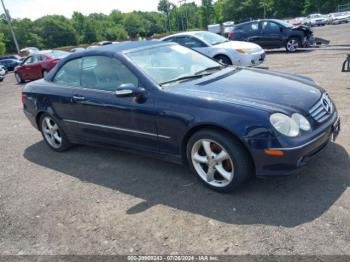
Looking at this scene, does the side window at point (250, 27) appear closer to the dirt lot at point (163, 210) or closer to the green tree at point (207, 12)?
the dirt lot at point (163, 210)

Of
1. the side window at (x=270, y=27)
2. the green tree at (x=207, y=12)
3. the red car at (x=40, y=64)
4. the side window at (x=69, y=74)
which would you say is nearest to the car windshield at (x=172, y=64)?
the side window at (x=69, y=74)

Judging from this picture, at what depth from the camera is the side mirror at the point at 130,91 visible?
3879mm

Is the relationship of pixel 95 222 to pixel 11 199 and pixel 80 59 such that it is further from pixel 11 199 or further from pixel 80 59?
pixel 80 59

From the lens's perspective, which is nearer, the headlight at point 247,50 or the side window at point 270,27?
the headlight at point 247,50

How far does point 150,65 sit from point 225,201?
1.87 m

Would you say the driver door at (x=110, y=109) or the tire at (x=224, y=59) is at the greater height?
the driver door at (x=110, y=109)

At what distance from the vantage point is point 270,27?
52.2 ft

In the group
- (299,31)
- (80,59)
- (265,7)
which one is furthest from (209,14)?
(80,59)

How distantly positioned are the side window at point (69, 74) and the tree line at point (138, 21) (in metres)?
74.0

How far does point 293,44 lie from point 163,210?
13.8 metres

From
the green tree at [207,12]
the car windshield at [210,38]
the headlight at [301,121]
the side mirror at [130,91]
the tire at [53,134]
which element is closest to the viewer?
the headlight at [301,121]

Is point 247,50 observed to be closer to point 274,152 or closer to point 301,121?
point 301,121

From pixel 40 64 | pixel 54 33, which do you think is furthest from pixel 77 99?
pixel 54 33

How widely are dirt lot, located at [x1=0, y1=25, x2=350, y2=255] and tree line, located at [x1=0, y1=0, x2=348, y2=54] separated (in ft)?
244
